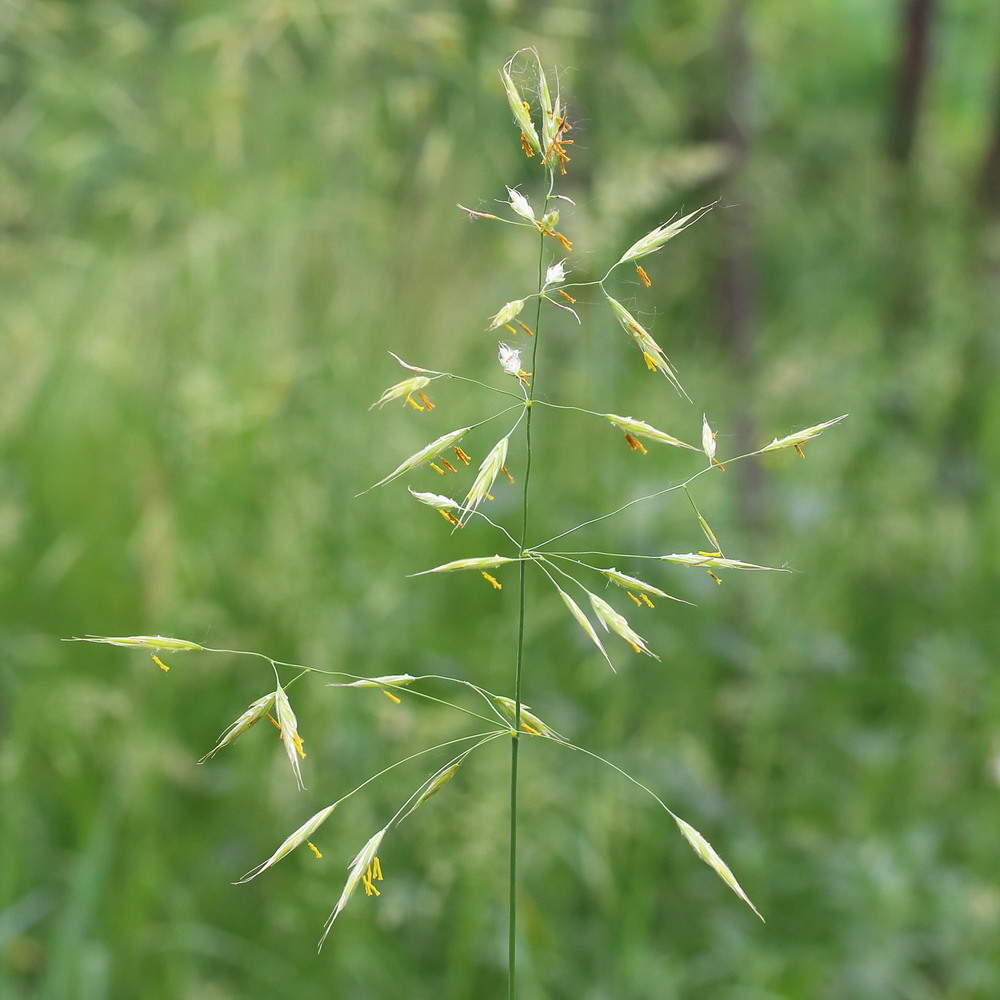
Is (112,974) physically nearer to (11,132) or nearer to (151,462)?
(151,462)

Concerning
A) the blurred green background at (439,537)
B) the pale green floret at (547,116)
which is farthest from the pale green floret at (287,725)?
the blurred green background at (439,537)

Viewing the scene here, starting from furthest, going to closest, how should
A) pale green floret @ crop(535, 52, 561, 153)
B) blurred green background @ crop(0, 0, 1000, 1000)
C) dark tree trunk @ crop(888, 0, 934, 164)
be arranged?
1. dark tree trunk @ crop(888, 0, 934, 164)
2. blurred green background @ crop(0, 0, 1000, 1000)
3. pale green floret @ crop(535, 52, 561, 153)

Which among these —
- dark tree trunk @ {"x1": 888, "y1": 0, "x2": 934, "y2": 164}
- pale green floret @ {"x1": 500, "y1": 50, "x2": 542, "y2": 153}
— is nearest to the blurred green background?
dark tree trunk @ {"x1": 888, "y1": 0, "x2": 934, "y2": 164}

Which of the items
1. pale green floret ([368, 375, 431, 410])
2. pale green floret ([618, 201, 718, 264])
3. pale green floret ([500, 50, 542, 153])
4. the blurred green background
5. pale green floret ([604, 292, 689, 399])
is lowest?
the blurred green background

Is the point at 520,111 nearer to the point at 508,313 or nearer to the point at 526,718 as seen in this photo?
the point at 508,313

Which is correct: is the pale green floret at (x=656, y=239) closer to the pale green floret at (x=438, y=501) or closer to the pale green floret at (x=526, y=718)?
the pale green floret at (x=438, y=501)

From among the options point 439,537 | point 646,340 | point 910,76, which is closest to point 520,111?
point 646,340

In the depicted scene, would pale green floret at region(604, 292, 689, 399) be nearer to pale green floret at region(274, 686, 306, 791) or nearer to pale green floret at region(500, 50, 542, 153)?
pale green floret at region(500, 50, 542, 153)
